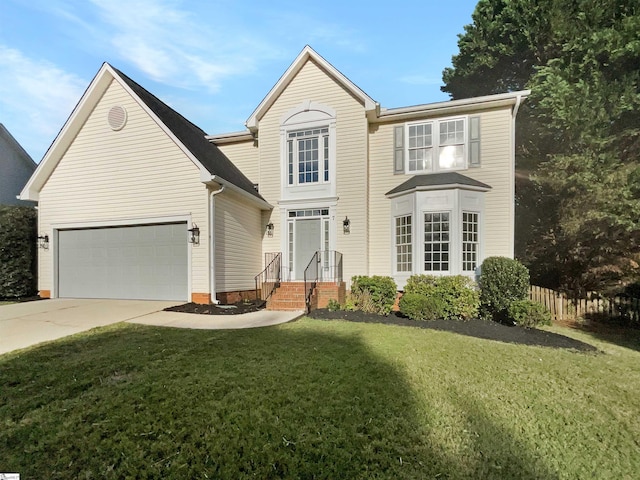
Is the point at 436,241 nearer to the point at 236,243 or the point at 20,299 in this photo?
the point at 236,243

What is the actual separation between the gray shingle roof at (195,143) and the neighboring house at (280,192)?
0.32ft

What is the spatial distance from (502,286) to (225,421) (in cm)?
810

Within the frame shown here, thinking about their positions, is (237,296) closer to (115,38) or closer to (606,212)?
(115,38)

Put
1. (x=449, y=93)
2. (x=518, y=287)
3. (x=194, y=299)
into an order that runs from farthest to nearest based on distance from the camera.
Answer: (x=449, y=93)
(x=194, y=299)
(x=518, y=287)

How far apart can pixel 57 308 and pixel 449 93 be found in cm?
2406

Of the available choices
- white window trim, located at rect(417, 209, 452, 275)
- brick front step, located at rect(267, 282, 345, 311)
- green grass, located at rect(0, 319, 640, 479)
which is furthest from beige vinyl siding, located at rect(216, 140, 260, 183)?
green grass, located at rect(0, 319, 640, 479)

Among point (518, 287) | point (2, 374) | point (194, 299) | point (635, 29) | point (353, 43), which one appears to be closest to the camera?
point (2, 374)

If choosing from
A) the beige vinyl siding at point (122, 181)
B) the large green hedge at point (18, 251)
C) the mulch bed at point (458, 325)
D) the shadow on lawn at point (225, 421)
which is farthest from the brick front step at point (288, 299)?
the large green hedge at point (18, 251)

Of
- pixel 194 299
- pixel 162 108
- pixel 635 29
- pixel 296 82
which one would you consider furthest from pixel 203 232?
pixel 635 29

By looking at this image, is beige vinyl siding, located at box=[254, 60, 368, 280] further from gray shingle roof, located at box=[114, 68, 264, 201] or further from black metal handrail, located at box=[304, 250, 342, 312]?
gray shingle roof, located at box=[114, 68, 264, 201]

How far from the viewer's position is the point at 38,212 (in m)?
11.4

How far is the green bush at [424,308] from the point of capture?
8.57m

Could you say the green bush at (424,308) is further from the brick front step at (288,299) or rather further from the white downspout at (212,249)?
the white downspout at (212,249)

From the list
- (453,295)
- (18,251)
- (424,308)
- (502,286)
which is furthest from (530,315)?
(18,251)
